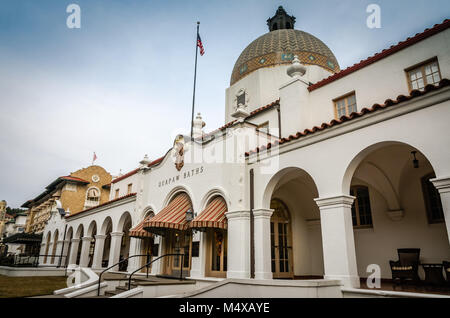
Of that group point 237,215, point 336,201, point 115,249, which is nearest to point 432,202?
point 336,201

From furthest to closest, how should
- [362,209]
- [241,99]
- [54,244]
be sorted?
1. [54,244]
2. [241,99]
3. [362,209]

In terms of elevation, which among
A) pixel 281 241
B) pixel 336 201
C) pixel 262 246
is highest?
pixel 336 201

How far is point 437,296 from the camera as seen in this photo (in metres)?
6.47

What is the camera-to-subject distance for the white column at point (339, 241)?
27.0ft

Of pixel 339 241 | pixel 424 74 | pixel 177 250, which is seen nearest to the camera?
pixel 339 241

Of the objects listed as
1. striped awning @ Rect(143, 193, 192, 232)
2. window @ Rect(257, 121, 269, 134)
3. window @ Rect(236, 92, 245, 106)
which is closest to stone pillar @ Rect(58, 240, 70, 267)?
striped awning @ Rect(143, 193, 192, 232)

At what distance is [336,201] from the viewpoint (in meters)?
8.73

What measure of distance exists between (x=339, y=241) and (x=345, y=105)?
6395 millimetres

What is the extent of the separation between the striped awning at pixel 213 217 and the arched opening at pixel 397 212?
4770 mm

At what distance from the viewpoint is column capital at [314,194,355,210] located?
8.68 meters

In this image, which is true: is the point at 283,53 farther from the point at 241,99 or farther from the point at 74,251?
the point at 74,251

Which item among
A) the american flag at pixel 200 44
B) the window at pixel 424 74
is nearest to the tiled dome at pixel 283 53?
the american flag at pixel 200 44

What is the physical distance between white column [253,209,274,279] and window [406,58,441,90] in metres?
6.67
